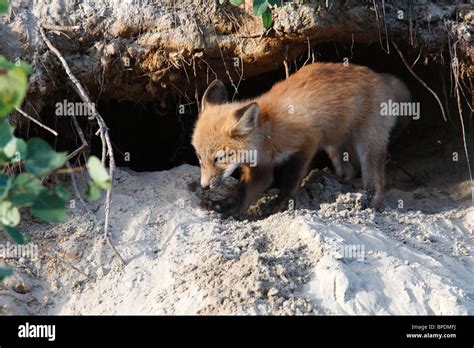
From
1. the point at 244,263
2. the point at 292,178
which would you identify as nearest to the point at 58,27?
the point at 292,178

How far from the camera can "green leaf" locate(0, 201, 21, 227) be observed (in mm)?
2975

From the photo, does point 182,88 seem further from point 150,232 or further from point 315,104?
point 150,232

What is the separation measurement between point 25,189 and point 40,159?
5.5 inches

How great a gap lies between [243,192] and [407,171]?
239 centimetres

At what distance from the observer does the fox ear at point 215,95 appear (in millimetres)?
6758

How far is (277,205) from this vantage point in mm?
6520

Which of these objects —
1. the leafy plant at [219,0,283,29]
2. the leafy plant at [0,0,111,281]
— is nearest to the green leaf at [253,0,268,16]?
the leafy plant at [219,0,283,29]

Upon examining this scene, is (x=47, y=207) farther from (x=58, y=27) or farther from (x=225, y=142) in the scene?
(x=58, y=27)

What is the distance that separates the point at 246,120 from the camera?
621 cm

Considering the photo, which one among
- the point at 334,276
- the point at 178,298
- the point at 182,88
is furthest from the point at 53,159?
the point at 182,88

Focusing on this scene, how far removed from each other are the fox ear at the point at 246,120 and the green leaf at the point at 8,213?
333cm

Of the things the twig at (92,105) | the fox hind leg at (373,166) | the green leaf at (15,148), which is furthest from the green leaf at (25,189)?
the fox hind leg at (373,166)
